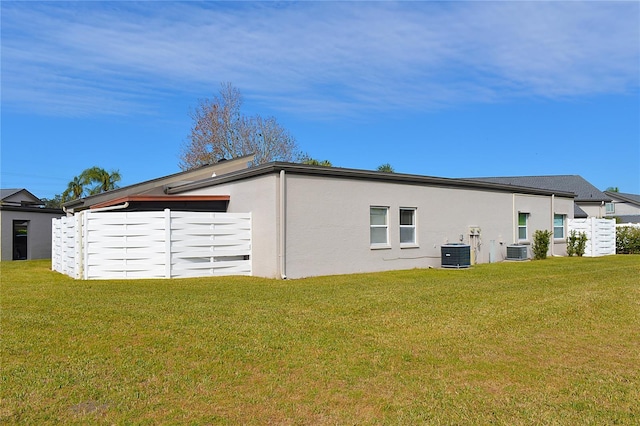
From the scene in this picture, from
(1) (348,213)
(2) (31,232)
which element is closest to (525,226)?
(1) (348,213)

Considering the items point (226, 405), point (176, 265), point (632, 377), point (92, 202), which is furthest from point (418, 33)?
point (92, 202)

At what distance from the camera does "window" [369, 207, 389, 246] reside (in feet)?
51.4

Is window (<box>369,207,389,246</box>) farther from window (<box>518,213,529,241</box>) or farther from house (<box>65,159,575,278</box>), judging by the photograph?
window (<box>518,213,529,241</box>)

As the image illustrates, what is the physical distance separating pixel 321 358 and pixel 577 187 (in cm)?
4309

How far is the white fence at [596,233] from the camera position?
77.8ft

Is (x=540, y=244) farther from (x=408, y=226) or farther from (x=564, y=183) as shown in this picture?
(x=564, y=183)

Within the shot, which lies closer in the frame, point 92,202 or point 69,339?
point 69,339

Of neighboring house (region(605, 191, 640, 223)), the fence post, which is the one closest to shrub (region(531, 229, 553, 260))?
the fence post

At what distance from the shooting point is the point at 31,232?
89.0 ft

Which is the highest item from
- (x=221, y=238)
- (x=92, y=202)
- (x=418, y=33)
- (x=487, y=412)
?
(x=418, y=33)

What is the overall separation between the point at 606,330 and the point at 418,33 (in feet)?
30.8

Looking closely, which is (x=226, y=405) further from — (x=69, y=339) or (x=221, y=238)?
(x=221, y=238)

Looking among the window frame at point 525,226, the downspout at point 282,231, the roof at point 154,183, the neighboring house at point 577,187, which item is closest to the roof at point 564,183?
the neighboring house at point 577,187

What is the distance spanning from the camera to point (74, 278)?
14008 mm
